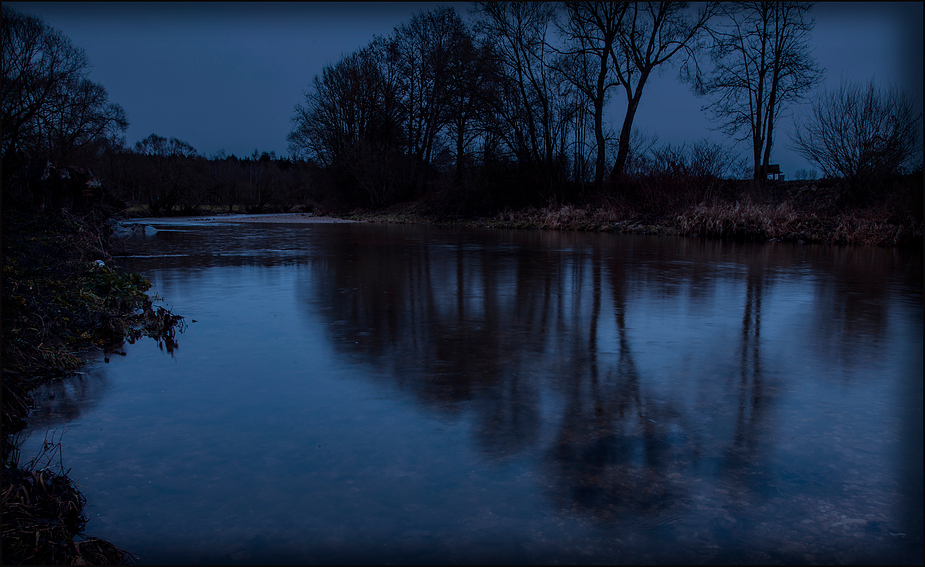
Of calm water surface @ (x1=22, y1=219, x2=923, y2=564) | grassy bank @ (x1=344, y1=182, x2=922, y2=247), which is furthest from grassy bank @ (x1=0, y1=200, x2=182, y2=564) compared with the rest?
grassy bank @ (x1=344, y1=182, x2=922, y2=247)

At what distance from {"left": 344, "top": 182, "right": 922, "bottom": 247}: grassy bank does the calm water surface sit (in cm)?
938

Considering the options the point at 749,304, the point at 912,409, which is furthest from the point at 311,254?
the point at 912,409

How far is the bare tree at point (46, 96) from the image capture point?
793 inches

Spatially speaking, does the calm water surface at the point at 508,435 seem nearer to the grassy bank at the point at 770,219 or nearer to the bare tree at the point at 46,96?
the grassy bank at the point at 770,219

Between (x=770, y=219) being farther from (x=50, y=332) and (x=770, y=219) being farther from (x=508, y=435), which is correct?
(x=50, y=332)

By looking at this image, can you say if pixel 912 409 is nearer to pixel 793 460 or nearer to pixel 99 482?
pixel 793 460

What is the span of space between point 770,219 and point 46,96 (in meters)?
26.7

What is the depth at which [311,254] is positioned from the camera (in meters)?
11.0

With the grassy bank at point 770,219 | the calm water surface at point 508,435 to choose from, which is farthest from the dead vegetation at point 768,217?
the calm water surface at point 508,435

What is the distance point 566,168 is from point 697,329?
21.0 meters

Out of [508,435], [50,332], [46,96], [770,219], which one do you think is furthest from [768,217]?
[46,96]

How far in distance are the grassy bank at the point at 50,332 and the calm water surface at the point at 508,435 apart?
0.37 ft

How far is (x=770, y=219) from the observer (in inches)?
583

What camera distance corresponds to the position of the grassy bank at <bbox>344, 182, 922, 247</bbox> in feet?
43.1
